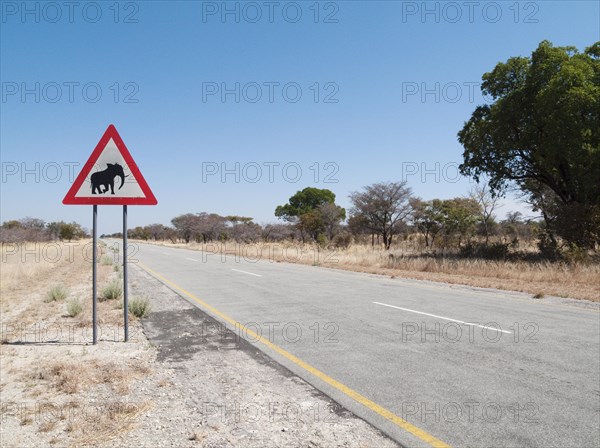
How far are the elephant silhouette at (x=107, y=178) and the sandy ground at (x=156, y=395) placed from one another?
2.30 metres

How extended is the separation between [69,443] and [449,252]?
78.9ft

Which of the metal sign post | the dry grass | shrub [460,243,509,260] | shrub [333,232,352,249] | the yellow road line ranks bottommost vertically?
the yellow road line

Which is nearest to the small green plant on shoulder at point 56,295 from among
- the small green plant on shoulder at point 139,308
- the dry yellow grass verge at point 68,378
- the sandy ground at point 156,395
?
the dry yellow grass verge at point 68,378

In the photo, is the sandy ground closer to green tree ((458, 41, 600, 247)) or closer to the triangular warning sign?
the triangular warning sign

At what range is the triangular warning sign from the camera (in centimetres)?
619

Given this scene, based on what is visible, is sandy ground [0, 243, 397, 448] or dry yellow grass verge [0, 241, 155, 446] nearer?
sandy ground [0, 243, 397, 448]

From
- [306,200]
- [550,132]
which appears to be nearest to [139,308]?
[550,132]

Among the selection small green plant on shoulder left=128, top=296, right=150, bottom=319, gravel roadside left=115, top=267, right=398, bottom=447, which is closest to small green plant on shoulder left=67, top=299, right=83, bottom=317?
small green plant on shoulder left=128, top=296, right=150, bottom=319

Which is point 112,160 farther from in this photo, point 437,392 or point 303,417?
point 437,392

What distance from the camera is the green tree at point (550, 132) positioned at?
688 inches

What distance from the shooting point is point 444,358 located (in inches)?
225

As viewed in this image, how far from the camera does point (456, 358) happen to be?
18.7ft

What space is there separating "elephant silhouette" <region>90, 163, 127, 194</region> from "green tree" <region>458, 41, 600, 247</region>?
17673mm

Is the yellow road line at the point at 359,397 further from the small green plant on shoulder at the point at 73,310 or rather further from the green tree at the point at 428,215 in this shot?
the green tree at the point at 428,215
